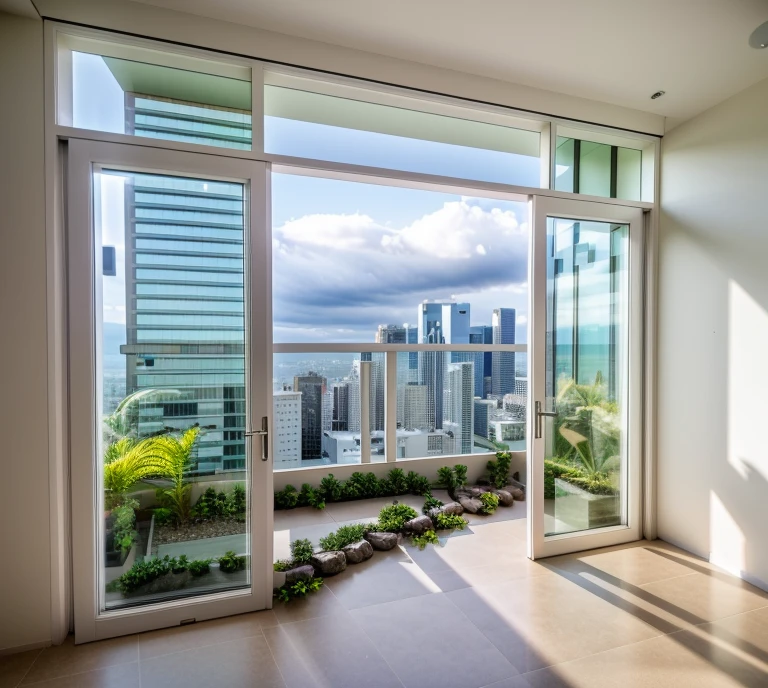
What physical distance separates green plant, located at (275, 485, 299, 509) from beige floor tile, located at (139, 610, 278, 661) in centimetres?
169

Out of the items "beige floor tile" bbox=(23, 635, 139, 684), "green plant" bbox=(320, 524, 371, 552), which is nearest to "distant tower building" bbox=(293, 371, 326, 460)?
"green plant" bbox=(320, 524, 371, 552)

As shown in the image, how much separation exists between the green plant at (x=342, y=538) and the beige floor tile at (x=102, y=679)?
4.35 ft

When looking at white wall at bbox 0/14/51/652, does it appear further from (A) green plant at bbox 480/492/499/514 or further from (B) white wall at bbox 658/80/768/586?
(B) white wall at bbox 658/80/768/586

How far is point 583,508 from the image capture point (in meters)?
3.26

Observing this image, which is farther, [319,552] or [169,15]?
[319,552]

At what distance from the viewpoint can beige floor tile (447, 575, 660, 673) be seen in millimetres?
2158

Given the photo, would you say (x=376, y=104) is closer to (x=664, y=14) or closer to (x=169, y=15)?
(x=169, y=15)

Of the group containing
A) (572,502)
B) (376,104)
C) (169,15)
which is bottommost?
(572,502)

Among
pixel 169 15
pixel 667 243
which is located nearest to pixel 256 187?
pixel 169 15

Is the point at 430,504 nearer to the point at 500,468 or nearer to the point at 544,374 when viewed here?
the point at 500,468

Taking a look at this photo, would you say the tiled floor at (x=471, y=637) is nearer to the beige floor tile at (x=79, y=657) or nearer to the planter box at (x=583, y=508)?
the beige floor tile at (x=79, y=657)

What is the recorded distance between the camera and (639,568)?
9.75 ft

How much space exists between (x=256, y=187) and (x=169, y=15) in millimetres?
850

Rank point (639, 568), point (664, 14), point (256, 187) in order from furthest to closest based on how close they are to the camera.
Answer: point (639, 568) → point (256, 187) → point (664, 14)
